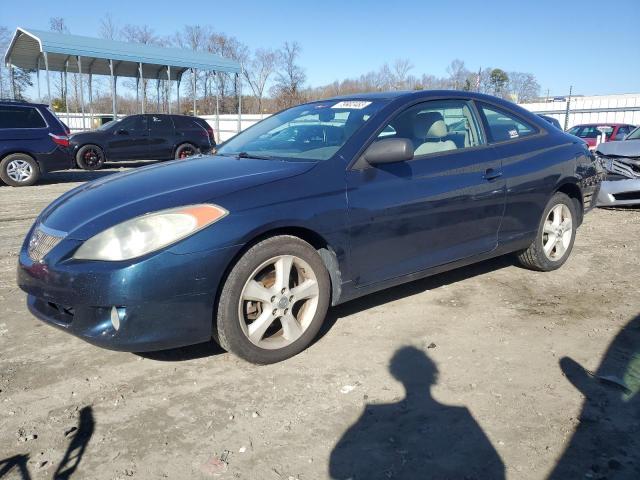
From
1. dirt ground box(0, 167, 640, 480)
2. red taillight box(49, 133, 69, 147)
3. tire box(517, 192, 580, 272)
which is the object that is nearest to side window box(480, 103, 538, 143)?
tire box(517, 192, 580, 272)

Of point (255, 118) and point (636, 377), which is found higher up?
point (255, 118)

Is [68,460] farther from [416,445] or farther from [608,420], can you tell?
[608,420]

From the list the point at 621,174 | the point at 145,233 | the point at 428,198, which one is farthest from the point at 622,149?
the point at 145,233

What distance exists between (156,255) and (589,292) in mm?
3530

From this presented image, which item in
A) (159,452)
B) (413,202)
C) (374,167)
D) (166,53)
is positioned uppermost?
(166,53)

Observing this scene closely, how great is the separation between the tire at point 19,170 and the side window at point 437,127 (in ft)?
32.8

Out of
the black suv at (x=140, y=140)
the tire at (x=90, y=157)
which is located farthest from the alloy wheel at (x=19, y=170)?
the tire at (x=90, y=157)

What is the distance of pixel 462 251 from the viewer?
411 cm

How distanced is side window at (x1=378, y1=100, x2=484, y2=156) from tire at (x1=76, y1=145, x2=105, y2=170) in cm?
1275

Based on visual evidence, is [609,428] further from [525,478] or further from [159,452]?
[159,452]

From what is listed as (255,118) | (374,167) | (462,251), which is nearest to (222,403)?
(374,167)

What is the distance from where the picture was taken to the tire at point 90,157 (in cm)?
1463

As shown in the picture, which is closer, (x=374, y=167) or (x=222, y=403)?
(x=222, y=403)

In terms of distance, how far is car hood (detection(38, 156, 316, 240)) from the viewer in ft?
9.66
